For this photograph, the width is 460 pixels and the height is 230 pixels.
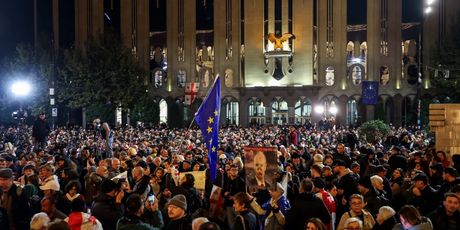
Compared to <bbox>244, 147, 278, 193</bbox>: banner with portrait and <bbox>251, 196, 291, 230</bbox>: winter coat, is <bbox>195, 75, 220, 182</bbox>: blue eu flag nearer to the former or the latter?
<bbox>244, 147, 278, 193</bbox>: banner with portrait

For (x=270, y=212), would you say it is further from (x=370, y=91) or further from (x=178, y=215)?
(x=370, y=91)

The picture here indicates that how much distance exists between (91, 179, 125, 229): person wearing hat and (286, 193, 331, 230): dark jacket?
2.33 m

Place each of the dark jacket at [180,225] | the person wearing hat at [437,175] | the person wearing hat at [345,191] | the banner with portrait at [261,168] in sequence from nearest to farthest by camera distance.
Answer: the dark jacket at [180,225] < the banner with portrait at [261,168] < the person wearing hat at [345,191] < the person wearing hat at [437,175]

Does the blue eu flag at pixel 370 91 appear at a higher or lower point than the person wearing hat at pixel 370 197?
higher

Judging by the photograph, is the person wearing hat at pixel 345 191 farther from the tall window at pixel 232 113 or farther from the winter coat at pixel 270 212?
the tall window at pixel 232 113

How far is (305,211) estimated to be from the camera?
670 centimetres

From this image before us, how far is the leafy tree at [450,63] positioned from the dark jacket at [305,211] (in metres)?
35.1

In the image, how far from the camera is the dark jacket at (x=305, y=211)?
6617 millimetres

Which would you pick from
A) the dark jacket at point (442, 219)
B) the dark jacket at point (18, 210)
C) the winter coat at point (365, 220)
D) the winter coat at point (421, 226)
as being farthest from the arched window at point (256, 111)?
the winter coat at point (421, 226)

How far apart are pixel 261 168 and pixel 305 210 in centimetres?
125

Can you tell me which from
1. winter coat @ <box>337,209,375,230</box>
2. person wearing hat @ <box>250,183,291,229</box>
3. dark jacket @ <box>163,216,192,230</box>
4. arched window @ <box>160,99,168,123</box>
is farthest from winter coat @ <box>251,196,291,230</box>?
arched window @ <box>160,99,168,123</box>

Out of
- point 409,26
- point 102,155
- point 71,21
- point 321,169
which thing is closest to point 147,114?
point 71,21

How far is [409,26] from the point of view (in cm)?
4541

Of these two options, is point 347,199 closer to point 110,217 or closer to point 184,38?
point 110,217
